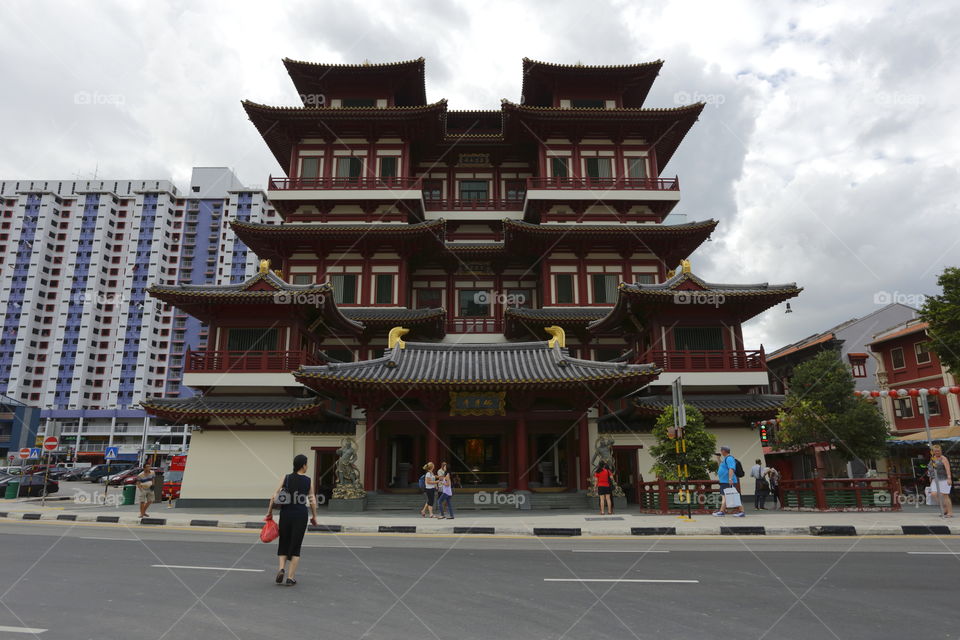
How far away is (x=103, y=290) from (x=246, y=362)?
291 ft

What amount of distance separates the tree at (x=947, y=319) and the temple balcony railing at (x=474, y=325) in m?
18.3

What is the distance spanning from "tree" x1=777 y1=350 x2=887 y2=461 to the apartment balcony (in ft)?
30.9

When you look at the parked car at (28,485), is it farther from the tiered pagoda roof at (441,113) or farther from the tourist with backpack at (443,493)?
the tourist with backpack at (443,493)

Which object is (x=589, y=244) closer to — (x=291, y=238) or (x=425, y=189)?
(x=425, y=189)

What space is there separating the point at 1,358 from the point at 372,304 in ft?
299

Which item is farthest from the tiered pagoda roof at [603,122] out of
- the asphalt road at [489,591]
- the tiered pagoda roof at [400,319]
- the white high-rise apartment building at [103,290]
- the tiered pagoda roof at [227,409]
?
the white high-rise apartment building at [103,290]

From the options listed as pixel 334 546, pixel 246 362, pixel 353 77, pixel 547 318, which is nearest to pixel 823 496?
pixel 547 318

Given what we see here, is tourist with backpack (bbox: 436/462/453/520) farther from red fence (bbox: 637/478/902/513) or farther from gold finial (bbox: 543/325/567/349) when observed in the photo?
gold finial (bbox: 543/325/567/349)

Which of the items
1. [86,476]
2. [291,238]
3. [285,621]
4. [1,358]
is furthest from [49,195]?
[285,621]

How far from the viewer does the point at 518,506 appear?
20.6 m

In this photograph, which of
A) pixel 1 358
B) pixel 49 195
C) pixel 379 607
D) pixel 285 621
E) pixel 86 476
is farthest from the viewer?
pixel 49 195

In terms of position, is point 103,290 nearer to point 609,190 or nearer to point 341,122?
point 341,122

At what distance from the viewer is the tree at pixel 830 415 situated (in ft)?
105

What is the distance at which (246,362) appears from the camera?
24.2 metres
